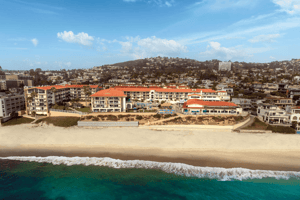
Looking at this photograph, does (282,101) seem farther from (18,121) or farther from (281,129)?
(18,121)

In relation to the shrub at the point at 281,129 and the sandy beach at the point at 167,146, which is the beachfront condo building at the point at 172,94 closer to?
the shrub at the point at 281,129

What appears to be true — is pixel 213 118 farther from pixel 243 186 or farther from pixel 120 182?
pixel 120 182

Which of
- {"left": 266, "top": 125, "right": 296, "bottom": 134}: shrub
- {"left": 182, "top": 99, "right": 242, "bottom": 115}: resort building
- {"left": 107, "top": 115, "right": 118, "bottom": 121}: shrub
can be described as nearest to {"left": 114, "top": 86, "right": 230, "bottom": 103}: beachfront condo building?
{"left": 182, "top": 99, "right": 242, "bottom": 115}: resort building

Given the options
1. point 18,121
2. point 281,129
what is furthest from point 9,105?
point 281,129

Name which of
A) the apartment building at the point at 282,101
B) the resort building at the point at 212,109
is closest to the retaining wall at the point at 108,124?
the resort building at the point at 212,109

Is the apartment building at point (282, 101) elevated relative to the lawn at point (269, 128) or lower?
elevated

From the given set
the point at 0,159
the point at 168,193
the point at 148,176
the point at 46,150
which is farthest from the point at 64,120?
the point at 168,193

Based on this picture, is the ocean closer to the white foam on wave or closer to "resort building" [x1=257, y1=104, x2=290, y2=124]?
the white foam on wave
